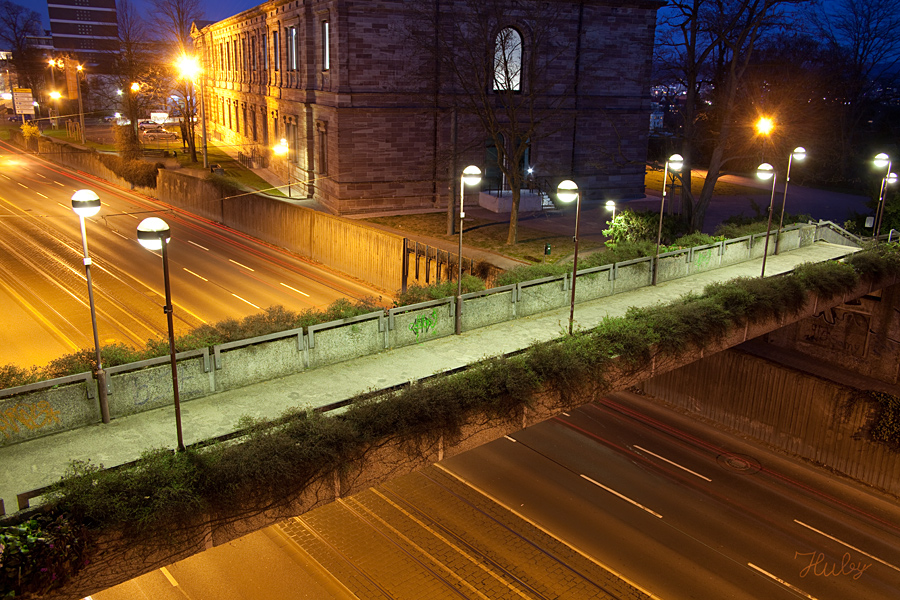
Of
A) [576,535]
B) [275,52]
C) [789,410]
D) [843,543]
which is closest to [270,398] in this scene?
[576,535]

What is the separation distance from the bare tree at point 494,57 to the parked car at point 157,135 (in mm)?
55033

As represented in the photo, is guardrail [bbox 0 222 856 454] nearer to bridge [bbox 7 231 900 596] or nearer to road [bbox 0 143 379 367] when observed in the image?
bridge [bbox 7 231 900 596]

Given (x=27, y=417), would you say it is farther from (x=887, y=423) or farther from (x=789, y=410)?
(x=887, y=423)

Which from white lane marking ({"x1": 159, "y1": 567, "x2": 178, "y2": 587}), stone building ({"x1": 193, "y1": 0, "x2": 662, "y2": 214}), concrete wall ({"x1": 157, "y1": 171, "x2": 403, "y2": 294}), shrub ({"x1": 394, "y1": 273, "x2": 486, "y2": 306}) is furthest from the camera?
stone building ({"x1": 193, "y1": 0, "x2": 662, "y2": 214})

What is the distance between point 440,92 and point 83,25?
506 feet

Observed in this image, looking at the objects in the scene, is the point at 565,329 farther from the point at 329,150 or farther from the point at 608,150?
the point at 608,150

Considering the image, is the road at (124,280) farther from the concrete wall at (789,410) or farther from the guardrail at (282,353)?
the concrete wall at (789,410)

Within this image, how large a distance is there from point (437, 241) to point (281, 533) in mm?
21191

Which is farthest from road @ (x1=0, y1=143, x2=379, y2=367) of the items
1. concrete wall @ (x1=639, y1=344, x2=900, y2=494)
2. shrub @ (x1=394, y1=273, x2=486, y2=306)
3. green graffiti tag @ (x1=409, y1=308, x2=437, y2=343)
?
concrete wall @ (x1=639, y1=344, x2=900, y2=494)

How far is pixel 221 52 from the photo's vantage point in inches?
2950

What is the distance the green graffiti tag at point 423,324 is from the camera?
746 inches

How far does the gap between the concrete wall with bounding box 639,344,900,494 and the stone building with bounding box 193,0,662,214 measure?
13341 millimetres

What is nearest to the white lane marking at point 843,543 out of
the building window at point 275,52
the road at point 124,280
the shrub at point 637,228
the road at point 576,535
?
the road at point 576,535

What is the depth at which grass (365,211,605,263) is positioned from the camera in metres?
34.9
